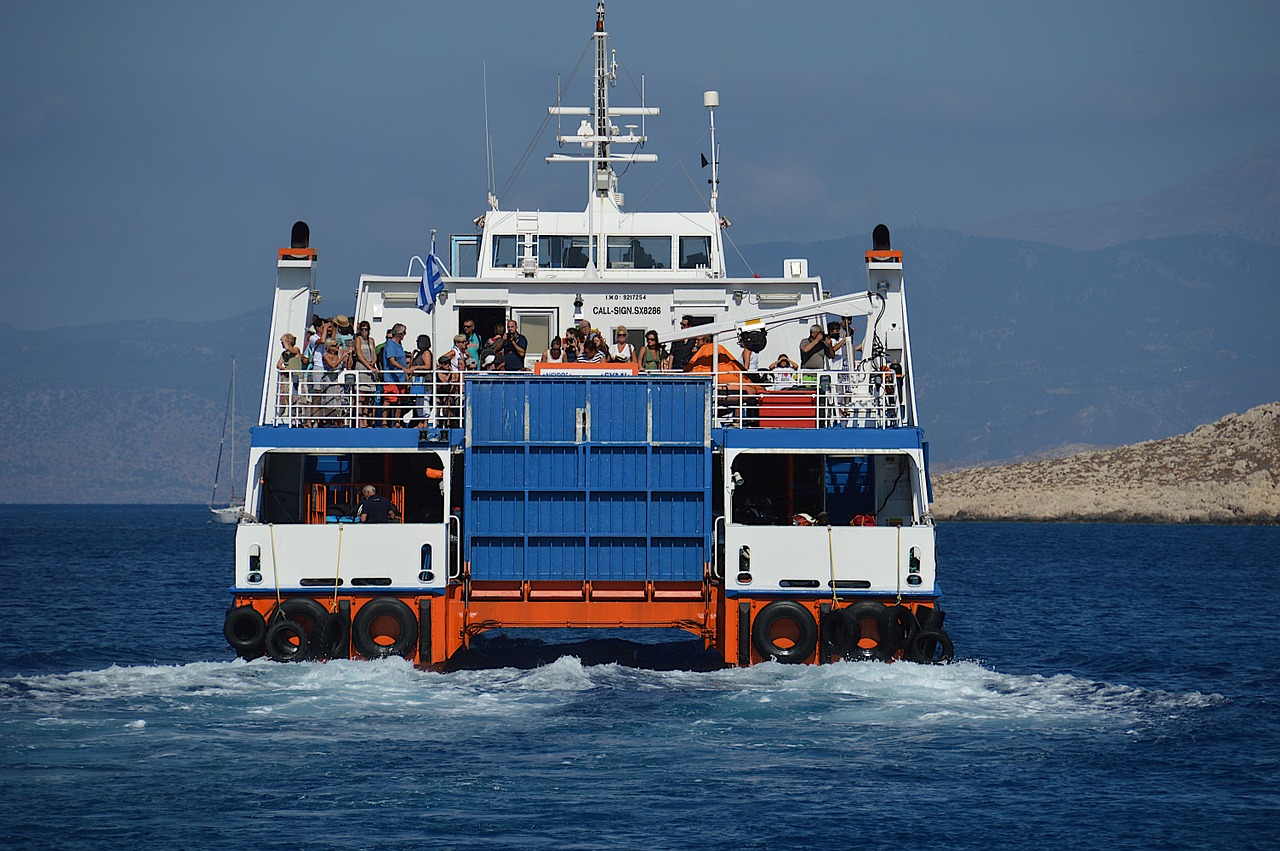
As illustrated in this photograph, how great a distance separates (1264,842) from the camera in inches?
563

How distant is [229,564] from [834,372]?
48.7 metres

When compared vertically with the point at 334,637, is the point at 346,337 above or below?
above

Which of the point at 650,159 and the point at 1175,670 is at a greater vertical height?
the point at 650,159

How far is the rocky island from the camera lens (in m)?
112

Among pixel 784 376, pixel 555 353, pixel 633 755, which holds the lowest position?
pixel 633 755

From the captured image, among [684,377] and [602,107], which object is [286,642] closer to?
[684,377]

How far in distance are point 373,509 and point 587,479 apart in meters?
2.74

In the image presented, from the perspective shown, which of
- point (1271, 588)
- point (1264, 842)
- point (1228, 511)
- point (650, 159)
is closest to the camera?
point (1264, 842)

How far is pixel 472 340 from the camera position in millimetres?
24109

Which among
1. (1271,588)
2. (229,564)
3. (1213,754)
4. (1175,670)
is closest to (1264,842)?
(1213,754)

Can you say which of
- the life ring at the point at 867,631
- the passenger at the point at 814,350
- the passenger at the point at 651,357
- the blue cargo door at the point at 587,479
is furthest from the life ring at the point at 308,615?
the passenger at the point at 814,350

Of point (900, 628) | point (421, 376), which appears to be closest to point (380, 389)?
point (421, 376)

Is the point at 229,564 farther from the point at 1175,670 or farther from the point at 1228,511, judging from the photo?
the point at 1228,511

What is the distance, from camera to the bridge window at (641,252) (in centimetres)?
2848
